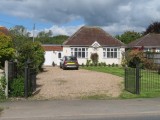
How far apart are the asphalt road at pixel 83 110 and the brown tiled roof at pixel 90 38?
4175 centimetres

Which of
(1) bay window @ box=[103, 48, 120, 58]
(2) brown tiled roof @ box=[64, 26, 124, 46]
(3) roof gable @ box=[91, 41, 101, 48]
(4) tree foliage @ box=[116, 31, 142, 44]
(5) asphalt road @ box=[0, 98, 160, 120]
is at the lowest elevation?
(5) asphalt road @ box=[0, 98, 160, 120]

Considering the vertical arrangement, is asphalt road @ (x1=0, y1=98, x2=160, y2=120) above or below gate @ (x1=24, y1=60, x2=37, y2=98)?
below

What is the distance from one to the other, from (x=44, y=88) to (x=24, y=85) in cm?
370

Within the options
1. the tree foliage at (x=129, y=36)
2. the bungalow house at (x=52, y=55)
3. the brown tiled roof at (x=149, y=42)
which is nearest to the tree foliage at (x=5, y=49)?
the brown tiled roof at (x=149, y=42)

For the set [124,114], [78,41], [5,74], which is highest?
[78,41]

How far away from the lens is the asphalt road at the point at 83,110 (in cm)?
1224

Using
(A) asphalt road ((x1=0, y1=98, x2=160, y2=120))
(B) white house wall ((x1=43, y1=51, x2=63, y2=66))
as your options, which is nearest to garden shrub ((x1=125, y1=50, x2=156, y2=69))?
(B) white house wall ((x1=43, y1=51, x2=63, y2=66))

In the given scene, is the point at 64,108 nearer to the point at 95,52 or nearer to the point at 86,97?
the point at 86,97

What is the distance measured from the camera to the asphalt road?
12.2 meters

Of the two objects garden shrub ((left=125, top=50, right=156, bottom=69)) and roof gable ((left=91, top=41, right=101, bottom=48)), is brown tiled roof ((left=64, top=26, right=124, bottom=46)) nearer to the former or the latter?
roof gable ((left=91, top=41, right=101, bottom=48))

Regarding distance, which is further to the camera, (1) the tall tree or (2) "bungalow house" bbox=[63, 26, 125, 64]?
(1) the tall tree

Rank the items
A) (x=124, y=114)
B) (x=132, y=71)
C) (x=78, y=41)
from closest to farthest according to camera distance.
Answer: (x=124, y=114) → (x=132, y=71) → (x=78, y=41)

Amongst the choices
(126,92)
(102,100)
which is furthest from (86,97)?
(126,92)

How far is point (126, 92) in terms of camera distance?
1842 centimetres
